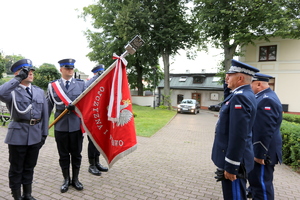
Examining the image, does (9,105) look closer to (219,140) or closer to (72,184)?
(72,184)

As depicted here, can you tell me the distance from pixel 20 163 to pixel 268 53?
23.7m

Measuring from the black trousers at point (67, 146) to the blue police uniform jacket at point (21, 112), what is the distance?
453 mm

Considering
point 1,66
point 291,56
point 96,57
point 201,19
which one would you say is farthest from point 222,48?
point 1,66

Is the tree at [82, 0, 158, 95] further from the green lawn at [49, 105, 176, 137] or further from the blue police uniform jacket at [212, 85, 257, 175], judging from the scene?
the blue police uniform jacket at [212, 85, 257, 175]

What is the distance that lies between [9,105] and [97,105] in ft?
4.31

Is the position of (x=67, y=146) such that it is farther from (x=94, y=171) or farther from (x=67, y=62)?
(x=67, y=62)

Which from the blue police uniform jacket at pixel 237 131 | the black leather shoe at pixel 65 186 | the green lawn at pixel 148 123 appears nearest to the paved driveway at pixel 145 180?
the black leather shoe at pixel 65 186

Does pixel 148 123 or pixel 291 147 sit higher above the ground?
pixel 291 147

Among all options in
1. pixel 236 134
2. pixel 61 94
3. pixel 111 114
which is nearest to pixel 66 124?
pixel 61 94

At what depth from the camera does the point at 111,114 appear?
3.21m

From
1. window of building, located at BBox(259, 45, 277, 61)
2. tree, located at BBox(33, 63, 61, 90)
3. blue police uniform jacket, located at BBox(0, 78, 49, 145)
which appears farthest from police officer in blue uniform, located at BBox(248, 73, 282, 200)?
window of building, located at BBox(259, 45, 277, 61)

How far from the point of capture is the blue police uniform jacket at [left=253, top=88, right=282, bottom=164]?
3127 millimetres

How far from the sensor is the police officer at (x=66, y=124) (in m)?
3.72

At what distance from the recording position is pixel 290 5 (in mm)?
16938
